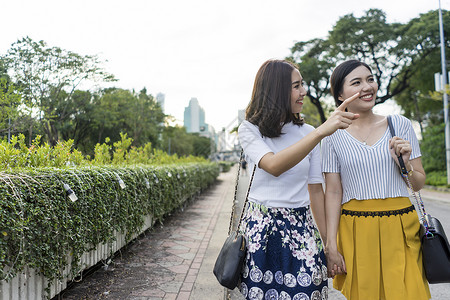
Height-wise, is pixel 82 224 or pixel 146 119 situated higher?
pixel 146 119

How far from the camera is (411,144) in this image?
5.75ft

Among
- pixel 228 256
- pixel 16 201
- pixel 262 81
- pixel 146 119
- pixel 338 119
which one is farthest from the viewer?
pixel 146 119

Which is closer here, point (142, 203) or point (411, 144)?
point (411, 144)

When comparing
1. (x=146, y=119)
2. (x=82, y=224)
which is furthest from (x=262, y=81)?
(x=146, y=119)

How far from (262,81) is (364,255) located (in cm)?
90

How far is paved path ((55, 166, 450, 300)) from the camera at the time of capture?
342 cm

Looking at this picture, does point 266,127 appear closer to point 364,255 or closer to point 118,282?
point 364,255

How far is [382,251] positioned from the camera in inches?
64.8

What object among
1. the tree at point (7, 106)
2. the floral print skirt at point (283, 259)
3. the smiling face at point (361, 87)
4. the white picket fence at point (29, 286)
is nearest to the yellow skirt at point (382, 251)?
the floral print skirt at point (283, 259)

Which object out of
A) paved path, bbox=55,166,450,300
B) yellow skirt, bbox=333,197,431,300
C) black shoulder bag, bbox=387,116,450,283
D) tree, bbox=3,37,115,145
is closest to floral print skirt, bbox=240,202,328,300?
yellow skirt, bbox=333,197,431,300

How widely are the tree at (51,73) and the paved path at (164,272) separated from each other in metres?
8.66

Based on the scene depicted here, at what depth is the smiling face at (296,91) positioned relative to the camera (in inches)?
63.9

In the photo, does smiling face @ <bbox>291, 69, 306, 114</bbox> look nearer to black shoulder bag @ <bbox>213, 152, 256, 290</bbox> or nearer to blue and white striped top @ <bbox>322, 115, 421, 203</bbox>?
blue and white striped top @ <bbox>322, 115, 421, 203</bbox>

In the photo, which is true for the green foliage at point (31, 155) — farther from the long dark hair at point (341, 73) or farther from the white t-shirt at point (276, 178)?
the long dark hair at point (341, 73)
